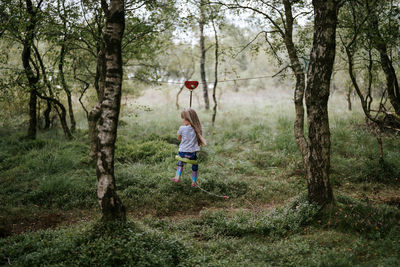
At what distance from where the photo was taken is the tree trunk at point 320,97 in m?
5.27

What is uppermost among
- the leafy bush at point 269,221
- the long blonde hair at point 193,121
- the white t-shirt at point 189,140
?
the long blonde hair at point 193,121

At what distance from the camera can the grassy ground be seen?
13.9 feet

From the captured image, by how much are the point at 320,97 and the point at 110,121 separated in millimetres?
Result: 4000

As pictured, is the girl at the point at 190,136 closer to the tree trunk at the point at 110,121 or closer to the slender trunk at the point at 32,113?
the tree trunk at the point at 110,121

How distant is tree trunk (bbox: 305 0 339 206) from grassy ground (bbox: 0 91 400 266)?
508mm

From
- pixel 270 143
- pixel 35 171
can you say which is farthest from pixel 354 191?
pixel 35 171

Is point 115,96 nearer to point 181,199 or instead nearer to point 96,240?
point 96,240

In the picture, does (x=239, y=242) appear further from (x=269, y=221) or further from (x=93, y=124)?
(x=93, y=124)

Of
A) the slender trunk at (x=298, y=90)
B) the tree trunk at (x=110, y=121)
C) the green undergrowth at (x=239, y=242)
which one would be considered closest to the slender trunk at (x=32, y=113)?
the green undergrowth at (x=239, y=242)

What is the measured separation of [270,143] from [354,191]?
3.80m

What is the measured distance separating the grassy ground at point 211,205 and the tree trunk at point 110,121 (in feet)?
1.29

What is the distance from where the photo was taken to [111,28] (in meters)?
4.71

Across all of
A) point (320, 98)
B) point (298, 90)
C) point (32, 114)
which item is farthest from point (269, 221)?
point (32, 114)

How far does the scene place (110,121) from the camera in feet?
15.4
